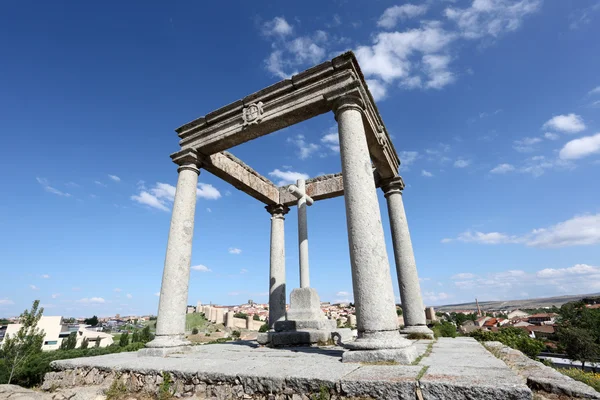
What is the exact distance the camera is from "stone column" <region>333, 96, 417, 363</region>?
4281mm

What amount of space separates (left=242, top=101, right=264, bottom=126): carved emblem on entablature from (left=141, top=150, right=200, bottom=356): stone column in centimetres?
184

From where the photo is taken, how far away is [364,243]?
4887mm

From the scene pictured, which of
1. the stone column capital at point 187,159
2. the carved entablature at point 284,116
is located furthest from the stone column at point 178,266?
the carved entablature at point 284,116

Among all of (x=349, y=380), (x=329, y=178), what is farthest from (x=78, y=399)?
(x=329, y=178)

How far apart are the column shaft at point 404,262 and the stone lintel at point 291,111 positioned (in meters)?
1.15

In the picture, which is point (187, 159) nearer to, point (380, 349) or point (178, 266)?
point (178, 266)

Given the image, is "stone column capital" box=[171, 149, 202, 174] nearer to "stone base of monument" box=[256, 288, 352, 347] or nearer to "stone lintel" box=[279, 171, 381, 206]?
"stone lintel" box=[279, 171, 381, 206]

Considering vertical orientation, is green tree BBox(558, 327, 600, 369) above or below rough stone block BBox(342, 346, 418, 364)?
below

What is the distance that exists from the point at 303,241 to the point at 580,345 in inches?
2223

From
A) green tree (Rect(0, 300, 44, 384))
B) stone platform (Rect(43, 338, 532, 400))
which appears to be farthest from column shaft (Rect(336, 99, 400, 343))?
green tree (Rect(0, 300, 44, 384))

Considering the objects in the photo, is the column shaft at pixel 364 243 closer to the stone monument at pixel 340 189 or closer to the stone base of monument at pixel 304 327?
the stone monument at pixel 340 189

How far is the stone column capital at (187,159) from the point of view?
8.00 metres

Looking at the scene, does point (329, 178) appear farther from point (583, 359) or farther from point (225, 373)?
point (583, 359)

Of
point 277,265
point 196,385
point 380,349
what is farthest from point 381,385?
point 277,265
